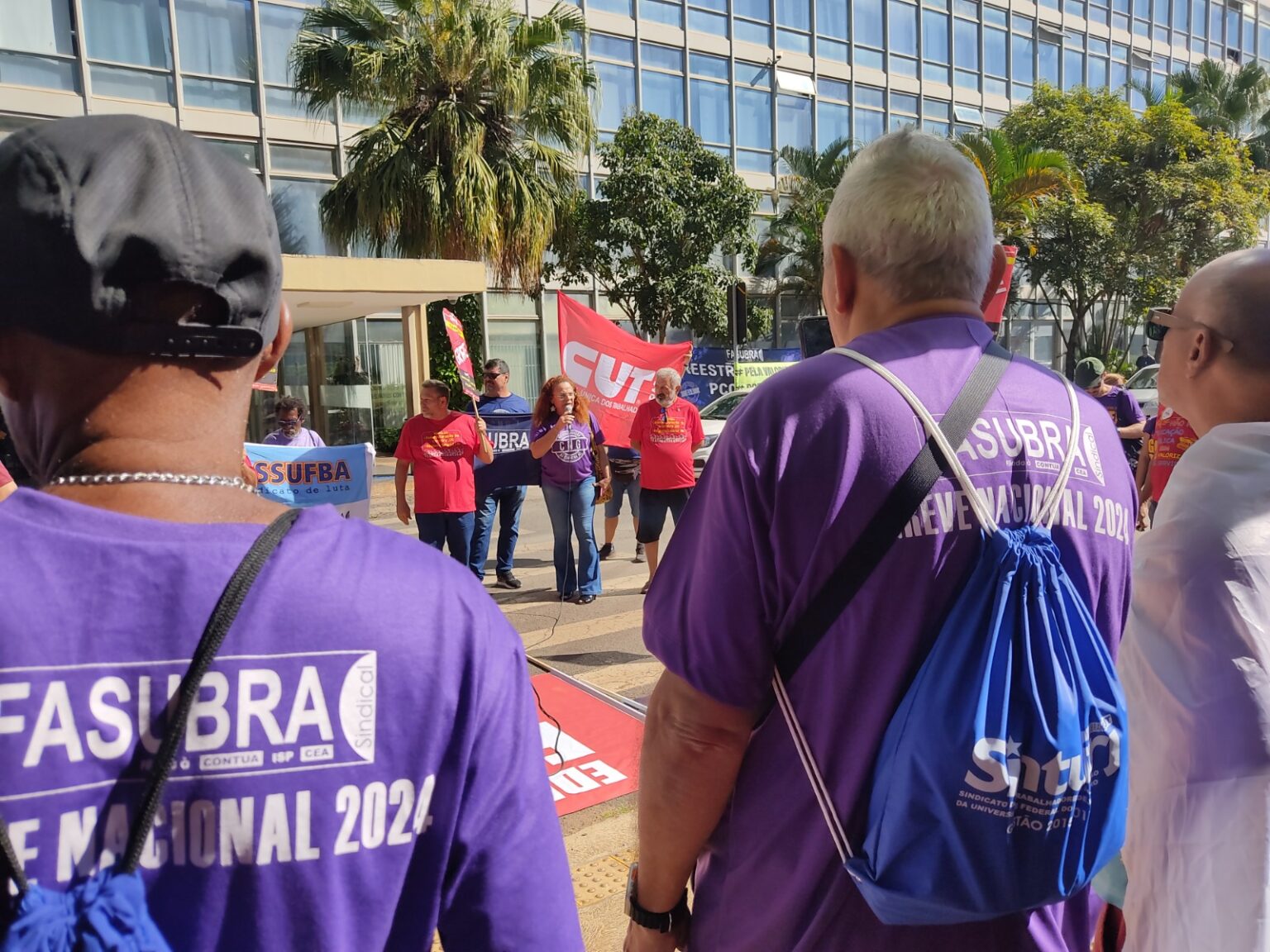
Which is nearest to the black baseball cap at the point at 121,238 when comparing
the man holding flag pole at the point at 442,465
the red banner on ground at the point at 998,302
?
the red banner on ground at the point at 998,302

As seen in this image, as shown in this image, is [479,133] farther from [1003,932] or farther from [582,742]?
[1003,932]

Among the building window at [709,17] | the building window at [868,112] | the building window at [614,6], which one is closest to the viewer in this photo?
the building window at [614,6]

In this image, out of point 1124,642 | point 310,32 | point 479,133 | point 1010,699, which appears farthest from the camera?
point 310,32

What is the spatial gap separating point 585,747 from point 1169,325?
3.12 m

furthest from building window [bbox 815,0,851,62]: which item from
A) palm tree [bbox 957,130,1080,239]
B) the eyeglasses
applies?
the eyeglasses

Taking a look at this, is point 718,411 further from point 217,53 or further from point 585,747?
point 217,53

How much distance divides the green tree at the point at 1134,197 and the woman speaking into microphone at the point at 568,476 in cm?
2151

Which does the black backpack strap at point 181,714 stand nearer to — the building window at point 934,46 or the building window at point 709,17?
the building window at point 709,17

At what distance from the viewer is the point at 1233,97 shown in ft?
104

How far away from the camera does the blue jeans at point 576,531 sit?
764 centimetres

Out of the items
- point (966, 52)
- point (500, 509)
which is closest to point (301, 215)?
point (500, 509)

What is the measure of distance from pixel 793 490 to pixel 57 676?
0.95 meters

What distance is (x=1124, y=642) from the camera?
6.31 feet

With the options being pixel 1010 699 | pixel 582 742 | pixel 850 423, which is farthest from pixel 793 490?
pixel 582 742
